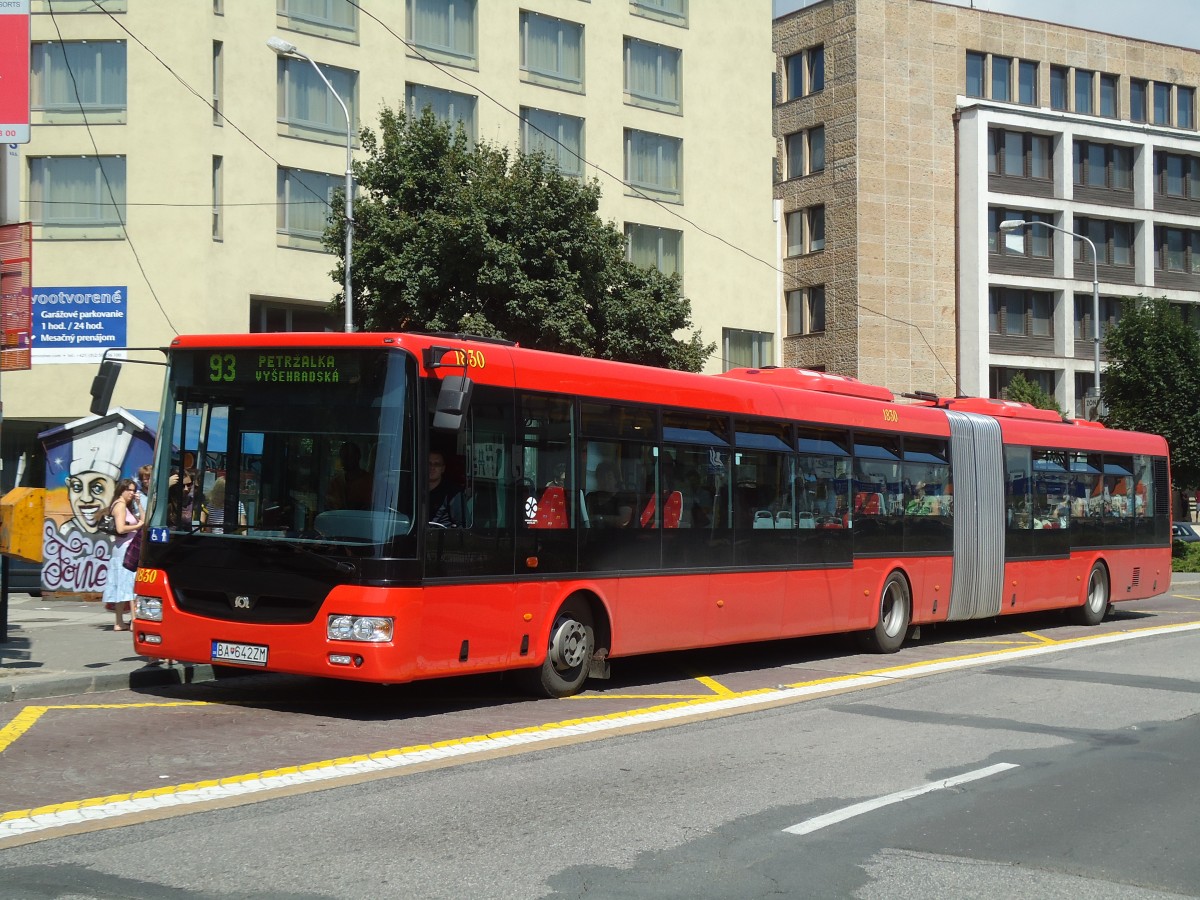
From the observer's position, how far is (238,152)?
33.6 meters

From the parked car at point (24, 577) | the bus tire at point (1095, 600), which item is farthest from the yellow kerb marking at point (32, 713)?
the bus tire at point (1095, 600)

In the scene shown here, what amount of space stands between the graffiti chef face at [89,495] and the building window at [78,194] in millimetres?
13773

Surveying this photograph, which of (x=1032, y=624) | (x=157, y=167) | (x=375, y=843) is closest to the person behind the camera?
(x=375, y=843)

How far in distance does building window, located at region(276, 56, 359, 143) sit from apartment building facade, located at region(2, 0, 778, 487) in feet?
0.13

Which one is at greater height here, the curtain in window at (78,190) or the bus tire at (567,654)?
the curtain in window at (78,190)

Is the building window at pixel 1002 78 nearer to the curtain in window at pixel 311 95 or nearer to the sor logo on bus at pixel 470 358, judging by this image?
the curtain in window at pixel 311 95

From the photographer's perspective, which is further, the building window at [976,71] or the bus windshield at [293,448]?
the building window at [976,71]

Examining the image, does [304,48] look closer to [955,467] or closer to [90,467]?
[90,467]

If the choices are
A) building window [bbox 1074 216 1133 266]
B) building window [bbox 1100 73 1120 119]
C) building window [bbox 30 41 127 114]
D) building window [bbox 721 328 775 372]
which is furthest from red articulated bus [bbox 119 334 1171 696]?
building window [bbox 1100 73 1120 119]

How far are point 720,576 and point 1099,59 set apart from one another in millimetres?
54261

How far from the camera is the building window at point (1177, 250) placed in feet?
202

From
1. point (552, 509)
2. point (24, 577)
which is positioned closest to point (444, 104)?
point (24, 577)

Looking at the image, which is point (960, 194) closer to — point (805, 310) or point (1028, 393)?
point (805, 310)

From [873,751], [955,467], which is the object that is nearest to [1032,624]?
[955,467]
